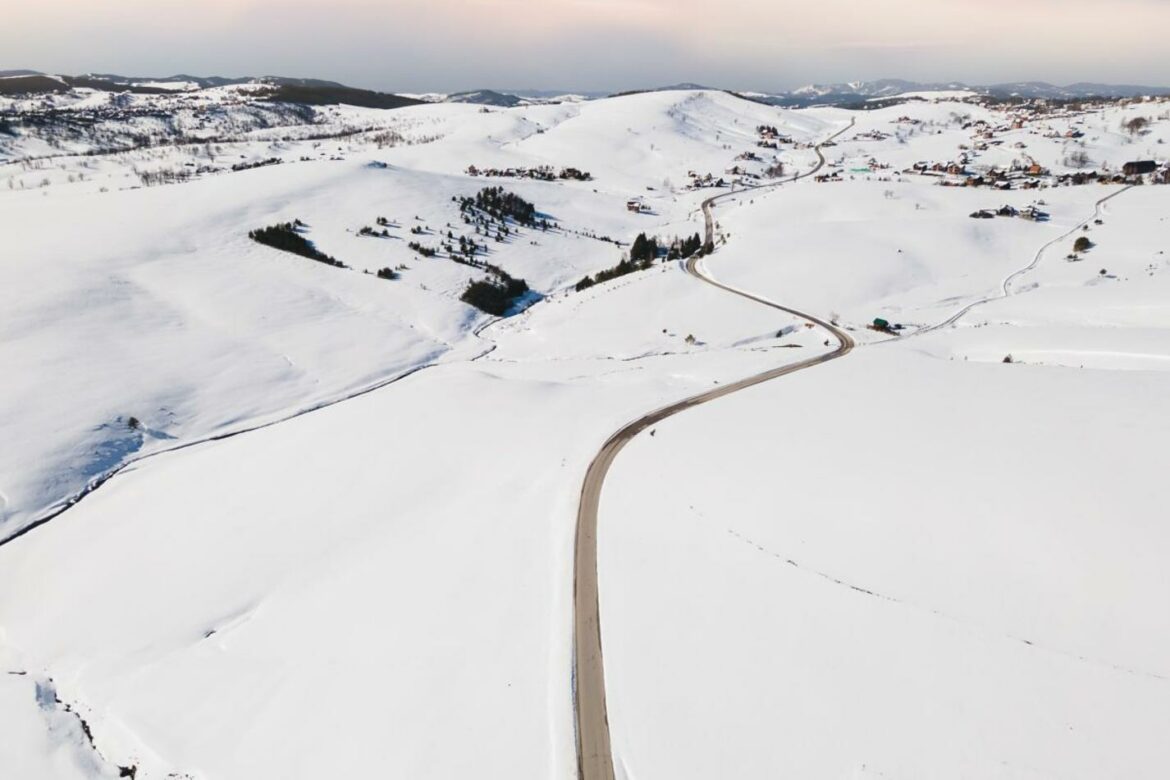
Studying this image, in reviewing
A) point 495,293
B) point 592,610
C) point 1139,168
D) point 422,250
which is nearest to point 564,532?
point 592,610

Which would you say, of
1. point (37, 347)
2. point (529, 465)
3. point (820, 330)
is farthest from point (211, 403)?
point (820, 330)

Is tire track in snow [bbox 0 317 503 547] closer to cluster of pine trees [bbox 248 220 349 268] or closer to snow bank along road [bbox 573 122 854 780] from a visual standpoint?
snow bank along road [bbox 573 122 854 780]

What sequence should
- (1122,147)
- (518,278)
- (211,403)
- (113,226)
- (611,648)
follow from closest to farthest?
(611,648)
(211,403)
(113,226)
(518,278)
(1122,147)

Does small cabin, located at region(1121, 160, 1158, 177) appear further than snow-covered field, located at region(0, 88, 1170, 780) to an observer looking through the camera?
Yes

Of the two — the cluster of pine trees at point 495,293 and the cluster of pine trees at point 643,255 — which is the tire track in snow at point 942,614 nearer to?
the cluster of pine trees at point 495,293

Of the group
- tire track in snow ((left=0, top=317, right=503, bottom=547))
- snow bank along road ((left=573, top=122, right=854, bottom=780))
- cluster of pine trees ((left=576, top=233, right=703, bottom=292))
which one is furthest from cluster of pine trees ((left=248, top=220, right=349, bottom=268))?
snow bank along road ((left=573, top=122, right=854, bottom=780))

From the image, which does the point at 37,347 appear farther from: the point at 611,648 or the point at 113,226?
the point at 611,648
